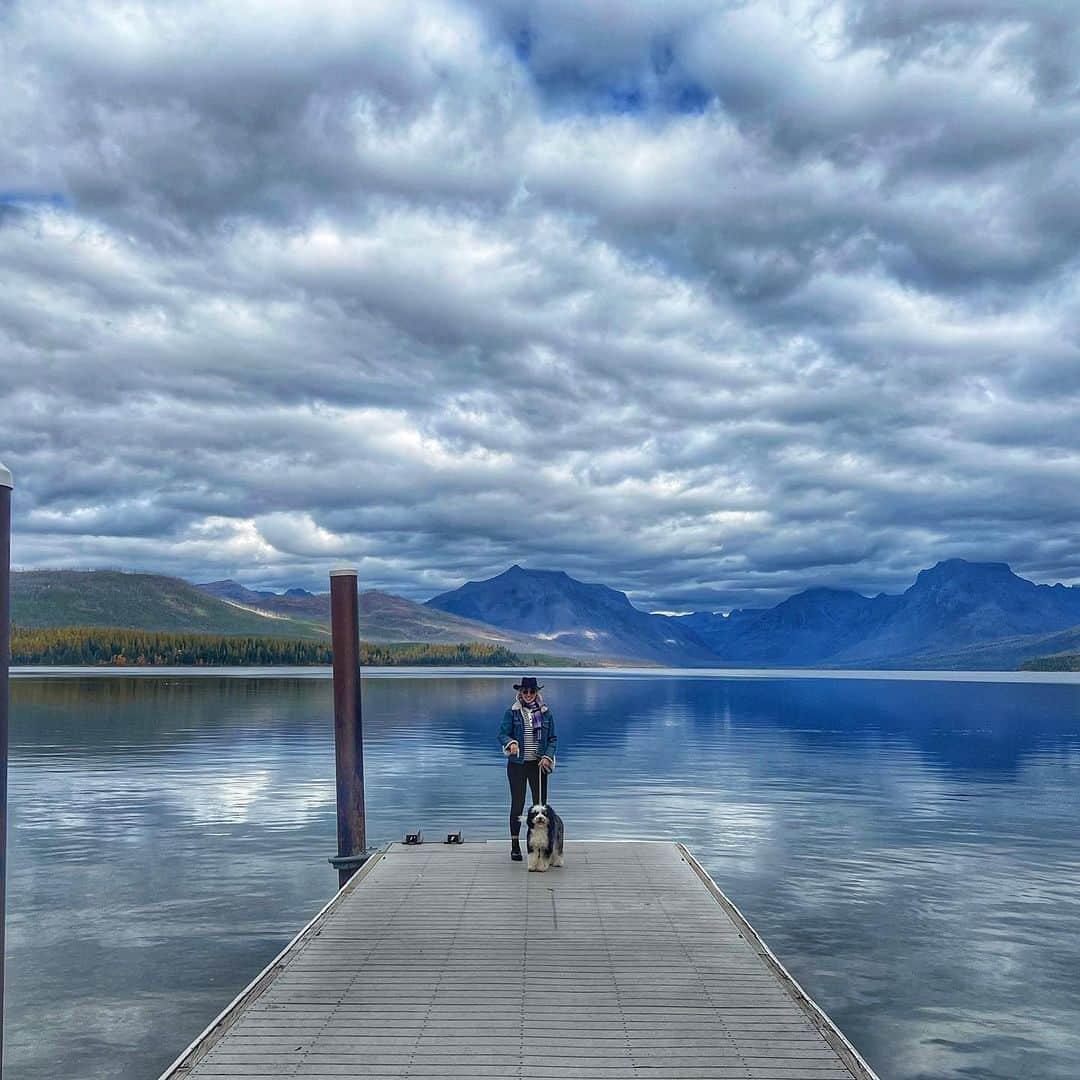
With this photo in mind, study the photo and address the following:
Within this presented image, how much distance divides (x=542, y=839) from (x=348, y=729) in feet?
19.7

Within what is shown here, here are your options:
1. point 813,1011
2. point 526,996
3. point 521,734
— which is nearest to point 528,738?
point 521,734

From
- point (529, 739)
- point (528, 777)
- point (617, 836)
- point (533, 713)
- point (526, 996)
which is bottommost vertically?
point (617, 836)

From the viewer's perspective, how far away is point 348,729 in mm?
23766

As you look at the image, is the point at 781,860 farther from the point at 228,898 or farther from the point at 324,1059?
the point at 324,1059

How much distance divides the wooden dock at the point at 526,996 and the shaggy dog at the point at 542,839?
107 cm

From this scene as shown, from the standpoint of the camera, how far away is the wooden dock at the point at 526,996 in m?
10.2

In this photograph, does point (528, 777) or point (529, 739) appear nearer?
point (529, 739)

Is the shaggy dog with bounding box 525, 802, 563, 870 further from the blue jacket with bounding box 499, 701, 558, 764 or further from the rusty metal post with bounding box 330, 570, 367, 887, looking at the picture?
the rusty metal post with bounding box 330, 570, 367, 887

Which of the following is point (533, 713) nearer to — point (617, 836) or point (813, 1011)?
point (813, 1011)

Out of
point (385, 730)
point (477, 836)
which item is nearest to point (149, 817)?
point (477, 836)

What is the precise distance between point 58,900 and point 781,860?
1687 centimetres

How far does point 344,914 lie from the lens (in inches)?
659

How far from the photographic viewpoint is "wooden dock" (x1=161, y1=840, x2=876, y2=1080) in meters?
10.2

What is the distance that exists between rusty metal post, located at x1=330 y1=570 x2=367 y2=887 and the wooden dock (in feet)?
15.1
